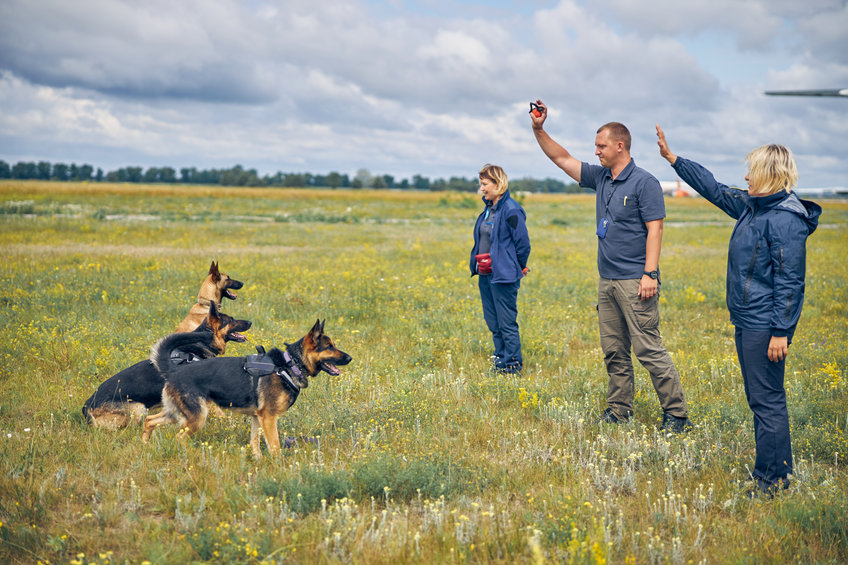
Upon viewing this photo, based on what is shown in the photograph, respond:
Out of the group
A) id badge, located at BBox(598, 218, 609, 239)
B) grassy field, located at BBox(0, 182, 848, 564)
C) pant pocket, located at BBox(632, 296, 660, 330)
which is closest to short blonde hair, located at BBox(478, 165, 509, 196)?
id badge, located at BBox(598, 218, 609, 239)

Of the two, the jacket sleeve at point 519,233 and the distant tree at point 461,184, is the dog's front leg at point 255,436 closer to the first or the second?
the jacket sleeve at point 519,233

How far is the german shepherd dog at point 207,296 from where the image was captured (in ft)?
21.6

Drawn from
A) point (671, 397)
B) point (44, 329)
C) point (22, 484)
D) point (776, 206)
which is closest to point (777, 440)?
point (671, 397)

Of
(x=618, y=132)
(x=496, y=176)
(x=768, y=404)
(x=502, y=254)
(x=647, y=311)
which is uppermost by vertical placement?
(x=618, y=132)

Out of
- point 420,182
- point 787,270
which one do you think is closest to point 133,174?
point 420,182

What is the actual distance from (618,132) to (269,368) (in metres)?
3.95

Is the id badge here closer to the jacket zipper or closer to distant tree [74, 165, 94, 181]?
the jacket zipper

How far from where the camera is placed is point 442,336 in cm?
906

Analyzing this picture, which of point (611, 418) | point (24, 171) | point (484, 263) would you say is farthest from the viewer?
point (24, 171)

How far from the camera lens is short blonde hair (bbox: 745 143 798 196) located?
4.05 metres

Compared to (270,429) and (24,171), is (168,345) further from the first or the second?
(24,171)

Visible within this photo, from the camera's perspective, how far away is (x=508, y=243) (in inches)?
284

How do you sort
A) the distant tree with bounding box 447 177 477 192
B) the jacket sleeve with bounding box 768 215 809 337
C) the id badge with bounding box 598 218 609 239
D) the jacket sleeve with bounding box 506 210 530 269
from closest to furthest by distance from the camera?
the jacket sleeve with bounding box 768 215 809 337
the id badge with bounding box 598 218 609 239
the jacket sleeve with bounding box 506 210 530 269
the distant tree with bounding box 447 177 477 192

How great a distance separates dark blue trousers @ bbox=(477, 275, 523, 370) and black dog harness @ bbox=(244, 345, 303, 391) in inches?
118
